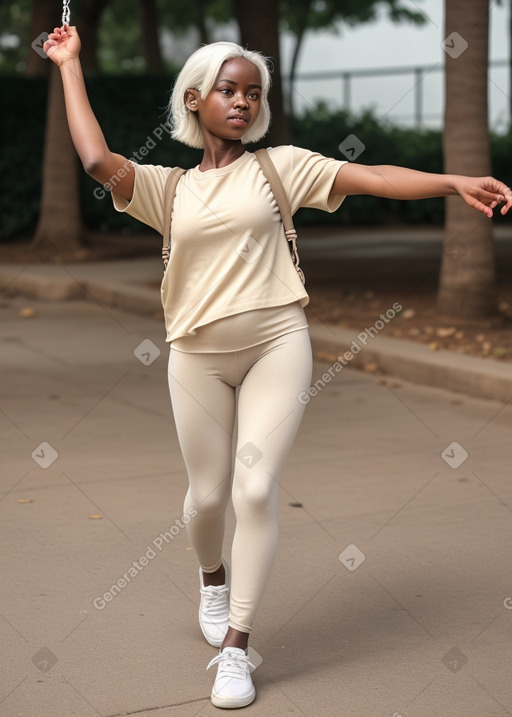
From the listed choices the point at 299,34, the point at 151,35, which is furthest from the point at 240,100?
the point at 299,34

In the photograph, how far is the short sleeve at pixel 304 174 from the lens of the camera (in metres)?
3.87

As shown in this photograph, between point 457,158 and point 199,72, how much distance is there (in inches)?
264

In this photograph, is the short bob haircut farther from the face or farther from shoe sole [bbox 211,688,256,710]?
shoe sole [bbox 211,688,256,710]

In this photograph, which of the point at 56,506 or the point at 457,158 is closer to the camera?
the point at 56,506

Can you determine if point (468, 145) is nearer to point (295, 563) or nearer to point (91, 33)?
point (295, 563)

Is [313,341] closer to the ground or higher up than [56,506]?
closer to the ground

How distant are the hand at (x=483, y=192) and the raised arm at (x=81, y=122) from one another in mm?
1031

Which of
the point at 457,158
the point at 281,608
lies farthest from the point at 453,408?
the point at 281,608

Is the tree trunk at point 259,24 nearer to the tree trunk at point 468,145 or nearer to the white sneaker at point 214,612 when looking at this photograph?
the tree trunk at point 468,145

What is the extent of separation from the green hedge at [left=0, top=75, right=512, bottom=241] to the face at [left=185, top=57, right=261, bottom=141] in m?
12.7

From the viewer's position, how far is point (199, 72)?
382 centimetres

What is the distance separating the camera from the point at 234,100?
381cm

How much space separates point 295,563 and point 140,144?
15.4m

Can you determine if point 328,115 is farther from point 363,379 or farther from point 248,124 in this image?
point 248,124
